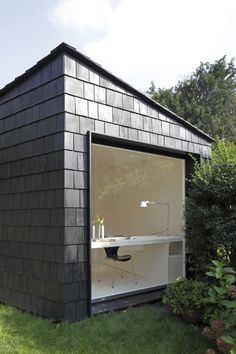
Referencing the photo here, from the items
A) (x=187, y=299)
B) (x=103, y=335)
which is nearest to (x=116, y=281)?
(x=187, y=299)

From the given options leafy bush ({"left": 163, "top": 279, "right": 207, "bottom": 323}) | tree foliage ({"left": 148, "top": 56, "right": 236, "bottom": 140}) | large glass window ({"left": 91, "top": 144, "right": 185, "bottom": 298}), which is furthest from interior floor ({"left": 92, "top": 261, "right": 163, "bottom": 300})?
tree foliage ({"left": 148, "top": 56, "right": 236, "bottom": 140})

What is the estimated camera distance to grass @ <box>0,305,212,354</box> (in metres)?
3.41

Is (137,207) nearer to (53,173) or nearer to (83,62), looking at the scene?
(53,173)

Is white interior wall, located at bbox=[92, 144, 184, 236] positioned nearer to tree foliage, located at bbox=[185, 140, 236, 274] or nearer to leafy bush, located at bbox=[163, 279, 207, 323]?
tree foliage, located at bbox=[185, 140, 236, 274]

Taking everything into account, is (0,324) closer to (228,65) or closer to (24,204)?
(24,204)

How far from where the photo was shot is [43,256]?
169 inches

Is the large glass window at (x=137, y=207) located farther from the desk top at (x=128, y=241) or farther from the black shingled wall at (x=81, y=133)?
the black shingled wall at (x=81, y=133)

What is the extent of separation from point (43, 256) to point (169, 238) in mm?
2369

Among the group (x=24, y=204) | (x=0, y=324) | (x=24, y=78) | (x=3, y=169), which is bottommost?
(x=0, y=324)

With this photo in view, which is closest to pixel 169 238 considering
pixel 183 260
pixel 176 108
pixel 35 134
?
pixel 183 260

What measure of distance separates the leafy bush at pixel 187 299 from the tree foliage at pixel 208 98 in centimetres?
1643

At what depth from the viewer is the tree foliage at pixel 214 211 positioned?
4.43 m

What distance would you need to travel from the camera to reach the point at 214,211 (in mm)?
4465

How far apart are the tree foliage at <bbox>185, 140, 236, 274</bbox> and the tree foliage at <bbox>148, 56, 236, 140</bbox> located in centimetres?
1566
